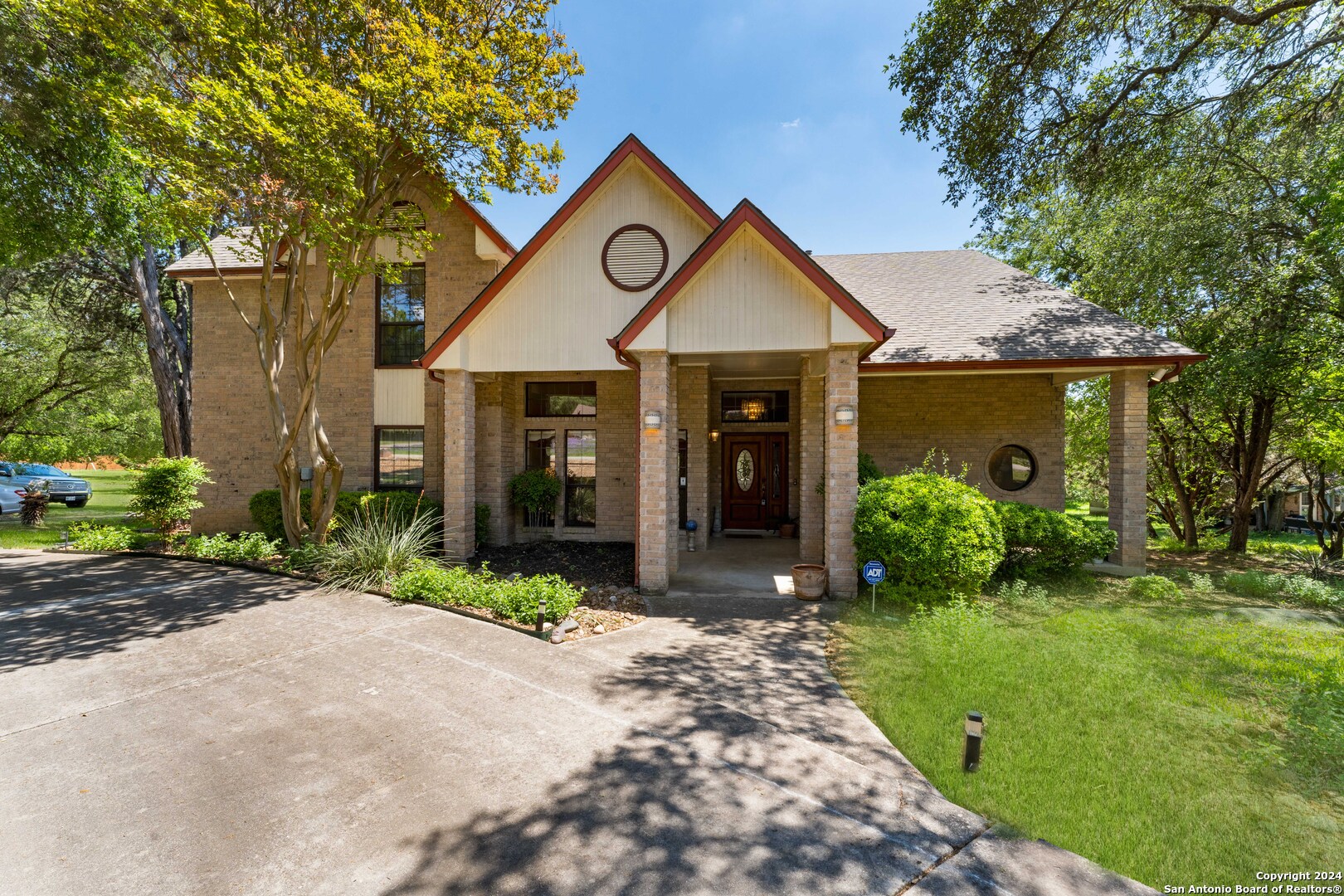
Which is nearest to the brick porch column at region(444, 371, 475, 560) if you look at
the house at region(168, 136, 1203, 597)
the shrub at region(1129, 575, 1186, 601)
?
the house at region(168, 136, 1203, 597)

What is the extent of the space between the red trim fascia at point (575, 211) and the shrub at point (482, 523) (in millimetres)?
3281

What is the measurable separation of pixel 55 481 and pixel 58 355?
4555 mm

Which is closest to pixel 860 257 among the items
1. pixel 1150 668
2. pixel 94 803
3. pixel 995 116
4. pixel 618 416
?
pixel 995 116

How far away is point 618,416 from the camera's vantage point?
38.0 ft

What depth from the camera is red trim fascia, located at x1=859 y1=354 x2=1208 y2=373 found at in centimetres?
852

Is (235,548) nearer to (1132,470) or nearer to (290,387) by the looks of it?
(290,387)

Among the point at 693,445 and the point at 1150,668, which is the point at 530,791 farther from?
the point at 693,445

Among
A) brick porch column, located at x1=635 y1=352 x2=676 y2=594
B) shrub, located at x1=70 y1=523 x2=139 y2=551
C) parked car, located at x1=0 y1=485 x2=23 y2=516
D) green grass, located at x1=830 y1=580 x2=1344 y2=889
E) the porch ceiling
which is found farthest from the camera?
parked car, located at x1=0 y1=485 x2=23 y2=516

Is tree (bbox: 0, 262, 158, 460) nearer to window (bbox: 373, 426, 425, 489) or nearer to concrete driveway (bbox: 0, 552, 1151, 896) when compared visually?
window (bbox: 373, 426, 425, 489)

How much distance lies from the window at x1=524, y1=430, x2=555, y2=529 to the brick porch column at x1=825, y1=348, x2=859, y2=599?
6456 mm

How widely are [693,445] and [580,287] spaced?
3922mm

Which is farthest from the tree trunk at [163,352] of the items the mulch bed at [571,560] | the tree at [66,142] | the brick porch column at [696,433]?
the brick porch column at [696,433]

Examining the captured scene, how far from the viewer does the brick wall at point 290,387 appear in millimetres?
11547

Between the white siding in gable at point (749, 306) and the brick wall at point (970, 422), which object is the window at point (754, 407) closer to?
the brick wall at point (970, 422)
